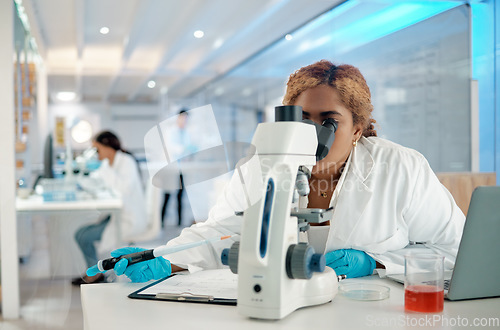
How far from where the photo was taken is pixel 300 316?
2.82ft

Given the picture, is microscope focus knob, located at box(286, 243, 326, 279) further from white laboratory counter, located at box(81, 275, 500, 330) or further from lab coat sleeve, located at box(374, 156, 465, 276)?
lab coat sleeve, located at box(374, 156, 465, 276)

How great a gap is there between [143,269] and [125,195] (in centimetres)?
302

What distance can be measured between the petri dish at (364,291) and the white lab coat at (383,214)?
228mm

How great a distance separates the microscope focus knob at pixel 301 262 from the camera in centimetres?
83

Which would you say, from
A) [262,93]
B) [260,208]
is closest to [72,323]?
[260,208]

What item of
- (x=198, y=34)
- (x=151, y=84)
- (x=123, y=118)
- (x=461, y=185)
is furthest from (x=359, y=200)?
(x=123, y=118)

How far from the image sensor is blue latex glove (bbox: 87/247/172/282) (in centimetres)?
104

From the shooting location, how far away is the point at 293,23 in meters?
4.68

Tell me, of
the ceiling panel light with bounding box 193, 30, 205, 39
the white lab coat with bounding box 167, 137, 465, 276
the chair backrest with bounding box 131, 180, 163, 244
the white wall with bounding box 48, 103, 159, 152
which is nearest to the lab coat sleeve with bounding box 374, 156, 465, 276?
the white lab coat with bounding box 167, 137, 465, 276

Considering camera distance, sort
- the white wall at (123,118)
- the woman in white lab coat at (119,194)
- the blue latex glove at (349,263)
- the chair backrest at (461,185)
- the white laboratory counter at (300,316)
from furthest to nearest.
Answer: the white wall at (123,118) < the woman in white lab coat at (119,194) < the chair backrest at (461,185) < the blue latex glove at (349,263) < the white laboratory counter at (300,316)

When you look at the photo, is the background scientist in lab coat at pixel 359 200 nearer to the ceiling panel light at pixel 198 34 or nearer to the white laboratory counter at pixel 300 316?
the white laboratory counter at pixel 300 316

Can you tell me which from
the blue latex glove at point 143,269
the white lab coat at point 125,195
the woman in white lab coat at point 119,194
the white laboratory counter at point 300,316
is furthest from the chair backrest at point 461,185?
the white lab coat at point 125,195

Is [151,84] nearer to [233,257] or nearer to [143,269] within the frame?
[143,269]

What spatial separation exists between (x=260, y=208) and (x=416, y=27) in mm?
2923
